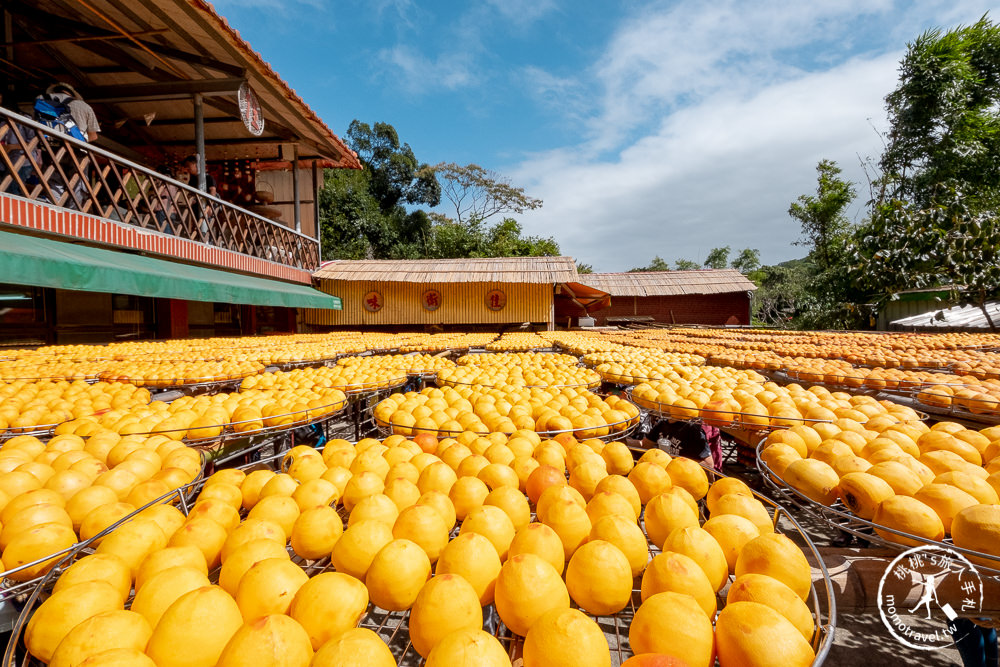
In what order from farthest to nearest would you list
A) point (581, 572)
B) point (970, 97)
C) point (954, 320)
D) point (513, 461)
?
point (970, 97), point (954, 320), point (513, 461), point (581, 572)

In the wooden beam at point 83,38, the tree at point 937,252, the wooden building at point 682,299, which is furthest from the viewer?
the wooden building at point 682,299

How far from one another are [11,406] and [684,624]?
437cm

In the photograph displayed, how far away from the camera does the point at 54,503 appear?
1.50 meters

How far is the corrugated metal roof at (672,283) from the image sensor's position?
72.2ft

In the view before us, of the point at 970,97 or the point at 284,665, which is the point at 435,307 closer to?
the point at 284,665

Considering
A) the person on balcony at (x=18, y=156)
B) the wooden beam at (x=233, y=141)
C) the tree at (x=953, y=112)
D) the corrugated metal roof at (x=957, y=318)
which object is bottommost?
the corrugated metal roof at (x=957, y=318)

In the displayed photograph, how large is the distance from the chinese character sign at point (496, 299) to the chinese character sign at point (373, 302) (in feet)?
13.2

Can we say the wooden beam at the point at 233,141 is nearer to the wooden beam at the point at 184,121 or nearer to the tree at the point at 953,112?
the wooden beam at the point at 184,121

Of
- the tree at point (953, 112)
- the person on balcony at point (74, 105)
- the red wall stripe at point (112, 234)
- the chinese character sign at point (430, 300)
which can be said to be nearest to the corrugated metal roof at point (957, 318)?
the tree at point (953, 112)

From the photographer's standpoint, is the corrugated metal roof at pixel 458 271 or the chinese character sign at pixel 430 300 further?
the chinese character sign at pixel 430 300

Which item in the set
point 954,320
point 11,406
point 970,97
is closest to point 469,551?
point 11,406

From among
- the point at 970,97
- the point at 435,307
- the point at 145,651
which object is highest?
the point at 970,97

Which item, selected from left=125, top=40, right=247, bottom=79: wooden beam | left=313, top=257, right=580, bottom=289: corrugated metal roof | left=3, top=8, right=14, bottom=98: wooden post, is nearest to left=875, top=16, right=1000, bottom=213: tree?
left=313, top=257, right=580, bottom=289: corrugated metal roof

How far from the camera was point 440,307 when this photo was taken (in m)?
15.9
